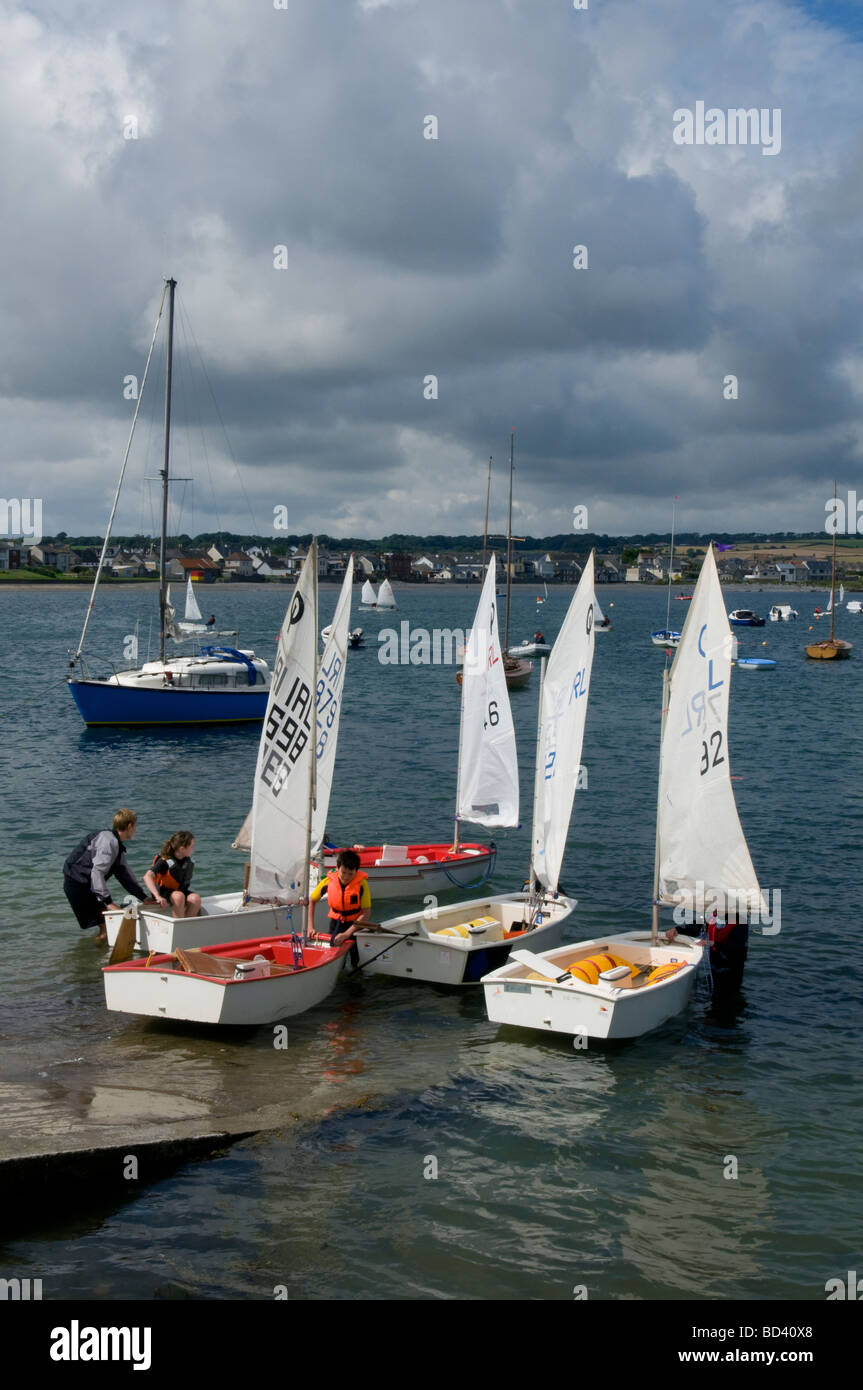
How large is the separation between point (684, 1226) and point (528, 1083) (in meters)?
3.09

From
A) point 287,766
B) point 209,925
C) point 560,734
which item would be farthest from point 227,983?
point 560,734

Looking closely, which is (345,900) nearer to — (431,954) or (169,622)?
(431,954)

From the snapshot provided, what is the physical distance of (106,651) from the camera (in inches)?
3477

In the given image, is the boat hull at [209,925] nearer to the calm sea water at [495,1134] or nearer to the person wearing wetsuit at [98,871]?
the person wearing wetsuit at [98,871]

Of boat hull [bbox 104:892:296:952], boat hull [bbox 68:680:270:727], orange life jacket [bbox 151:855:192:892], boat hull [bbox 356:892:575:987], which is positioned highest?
boat hull [bbox 68:680:270:727]

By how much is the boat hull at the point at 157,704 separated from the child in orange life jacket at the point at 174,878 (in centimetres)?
2746

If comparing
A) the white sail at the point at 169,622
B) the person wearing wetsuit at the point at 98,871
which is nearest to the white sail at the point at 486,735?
the person wearing wetsuit at the point at 98,871

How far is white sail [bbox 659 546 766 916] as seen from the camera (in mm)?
16125

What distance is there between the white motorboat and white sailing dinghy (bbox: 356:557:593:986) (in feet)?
4.50

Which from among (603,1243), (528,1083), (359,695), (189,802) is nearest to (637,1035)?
(528,1083)

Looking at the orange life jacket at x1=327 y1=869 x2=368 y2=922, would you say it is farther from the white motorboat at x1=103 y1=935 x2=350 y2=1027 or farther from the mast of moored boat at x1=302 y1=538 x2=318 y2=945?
the white motorboat at x1=103 y1=935 x2=350 y2=1027

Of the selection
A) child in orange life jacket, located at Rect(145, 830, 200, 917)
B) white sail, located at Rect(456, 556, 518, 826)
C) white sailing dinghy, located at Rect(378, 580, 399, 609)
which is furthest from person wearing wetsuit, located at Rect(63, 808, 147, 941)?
white sailing dinghy, located at Rect(378, 580, 399, 609)

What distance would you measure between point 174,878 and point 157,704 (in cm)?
2784

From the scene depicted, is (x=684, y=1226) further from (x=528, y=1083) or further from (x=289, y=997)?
(x=289, y=997)
